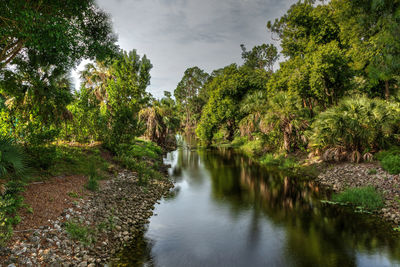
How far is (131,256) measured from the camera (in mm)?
7227

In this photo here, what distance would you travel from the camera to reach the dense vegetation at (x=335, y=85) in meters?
14.1

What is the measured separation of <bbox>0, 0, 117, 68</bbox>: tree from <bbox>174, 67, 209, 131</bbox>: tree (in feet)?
192

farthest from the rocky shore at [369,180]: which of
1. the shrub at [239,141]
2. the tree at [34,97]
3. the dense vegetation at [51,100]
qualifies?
the shrub at [239,141]

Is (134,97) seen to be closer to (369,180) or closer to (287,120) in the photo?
(287,120)

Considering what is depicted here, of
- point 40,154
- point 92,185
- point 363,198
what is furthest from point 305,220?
point 40,154

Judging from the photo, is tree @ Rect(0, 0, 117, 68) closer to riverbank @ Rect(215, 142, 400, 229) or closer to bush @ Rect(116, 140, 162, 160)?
bush @ Rect(116, 140, 162, 160)

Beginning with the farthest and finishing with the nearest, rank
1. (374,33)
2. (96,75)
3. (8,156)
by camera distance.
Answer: (96,75)
(374,33)
(8,156)

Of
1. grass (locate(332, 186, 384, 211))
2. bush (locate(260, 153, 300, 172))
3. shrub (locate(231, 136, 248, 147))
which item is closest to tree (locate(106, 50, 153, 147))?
grass (locate(332, 186, 384, 211))

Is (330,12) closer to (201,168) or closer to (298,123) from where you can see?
(298,123)

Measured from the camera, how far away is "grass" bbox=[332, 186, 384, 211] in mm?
10352

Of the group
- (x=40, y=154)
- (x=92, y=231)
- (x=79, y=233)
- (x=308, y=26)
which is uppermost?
(x=308, y=26)

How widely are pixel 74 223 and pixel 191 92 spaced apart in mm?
69071

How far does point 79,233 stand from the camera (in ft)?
22.8

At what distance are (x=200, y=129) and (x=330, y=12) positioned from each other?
26.2 m
